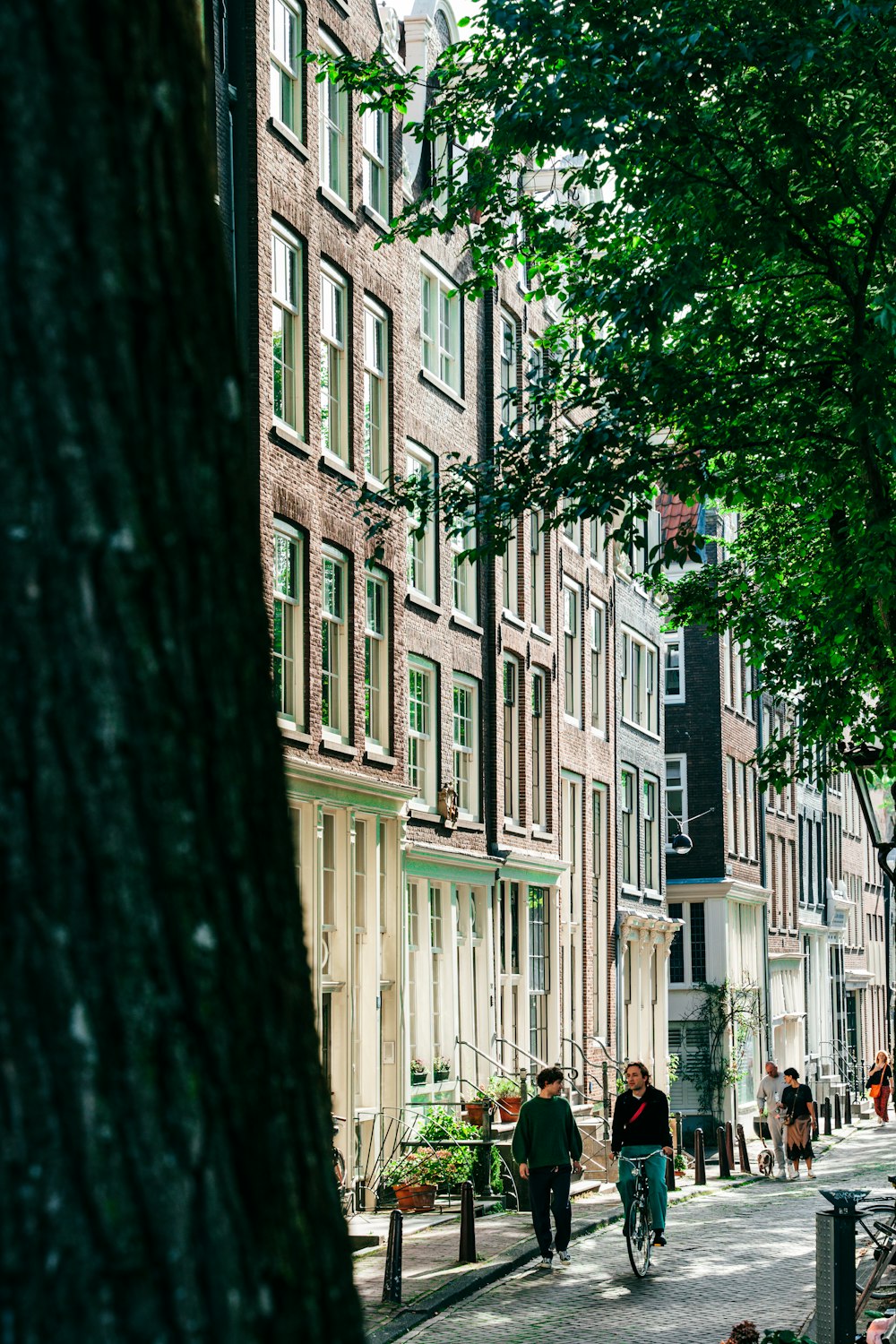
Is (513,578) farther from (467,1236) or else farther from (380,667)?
(467,1236)

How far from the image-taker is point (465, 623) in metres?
28.8

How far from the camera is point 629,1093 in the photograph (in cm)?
1780

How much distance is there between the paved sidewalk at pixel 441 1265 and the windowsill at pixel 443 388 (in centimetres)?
1184

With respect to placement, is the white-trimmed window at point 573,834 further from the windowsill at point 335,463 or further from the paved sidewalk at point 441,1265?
the windowsill at point 335,463

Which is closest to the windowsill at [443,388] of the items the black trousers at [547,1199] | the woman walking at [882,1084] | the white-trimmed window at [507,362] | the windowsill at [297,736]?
the white-trimmed window at [507,362]

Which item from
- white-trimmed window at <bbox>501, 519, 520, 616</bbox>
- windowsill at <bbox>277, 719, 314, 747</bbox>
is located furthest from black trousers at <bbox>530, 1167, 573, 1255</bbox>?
white-trimmed window at <bbox>501, 519, 520, 616</bbox>

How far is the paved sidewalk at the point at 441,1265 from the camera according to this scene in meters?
14.3

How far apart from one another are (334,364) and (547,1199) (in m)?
10.9

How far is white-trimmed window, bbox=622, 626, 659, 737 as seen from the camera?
42.0m

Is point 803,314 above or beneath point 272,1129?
above

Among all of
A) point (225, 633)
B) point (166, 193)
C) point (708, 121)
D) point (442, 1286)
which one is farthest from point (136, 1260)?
point (442, 1286)

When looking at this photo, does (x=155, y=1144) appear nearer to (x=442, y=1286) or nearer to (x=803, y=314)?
(x=442, y=1286)

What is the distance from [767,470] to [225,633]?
55.3 feet

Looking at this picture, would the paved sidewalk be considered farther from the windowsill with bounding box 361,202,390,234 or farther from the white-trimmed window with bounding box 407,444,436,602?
the windowsill with bounding box 361,202,390,234
